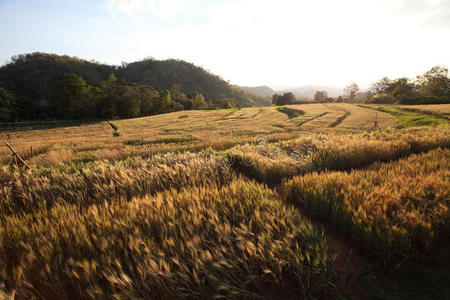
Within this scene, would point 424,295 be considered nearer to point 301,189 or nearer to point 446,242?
point 446,242

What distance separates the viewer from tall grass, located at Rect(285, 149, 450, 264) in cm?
159

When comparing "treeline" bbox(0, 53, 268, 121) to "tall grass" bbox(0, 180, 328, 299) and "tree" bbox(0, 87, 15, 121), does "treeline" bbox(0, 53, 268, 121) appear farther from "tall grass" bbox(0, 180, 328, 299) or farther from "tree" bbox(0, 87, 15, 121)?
"tall grass" bbox(0, 180, 328, 299)

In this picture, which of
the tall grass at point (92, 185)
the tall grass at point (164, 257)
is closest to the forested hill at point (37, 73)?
the tall grass at point (92, 185)

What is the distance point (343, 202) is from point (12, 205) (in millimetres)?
4483

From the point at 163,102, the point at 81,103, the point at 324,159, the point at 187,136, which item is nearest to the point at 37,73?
the point at 81,103

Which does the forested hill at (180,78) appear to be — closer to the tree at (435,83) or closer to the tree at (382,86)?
the tree at (382,86)

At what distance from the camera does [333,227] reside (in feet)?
6.87

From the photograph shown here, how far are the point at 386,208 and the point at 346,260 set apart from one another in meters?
0.71

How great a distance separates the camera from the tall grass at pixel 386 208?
5.21ft

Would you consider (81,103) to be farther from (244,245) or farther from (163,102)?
(244,245)

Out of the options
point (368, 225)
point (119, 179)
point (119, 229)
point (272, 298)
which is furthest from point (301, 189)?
point (119, 179)

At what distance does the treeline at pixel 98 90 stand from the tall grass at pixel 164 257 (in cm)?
6783

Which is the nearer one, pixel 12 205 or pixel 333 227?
pixel 333 227

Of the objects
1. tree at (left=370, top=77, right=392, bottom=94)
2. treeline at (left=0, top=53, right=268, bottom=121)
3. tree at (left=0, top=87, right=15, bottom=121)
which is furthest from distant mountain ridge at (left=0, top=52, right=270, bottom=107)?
tree at (left=370, top=77, right=392, bottom=94)
